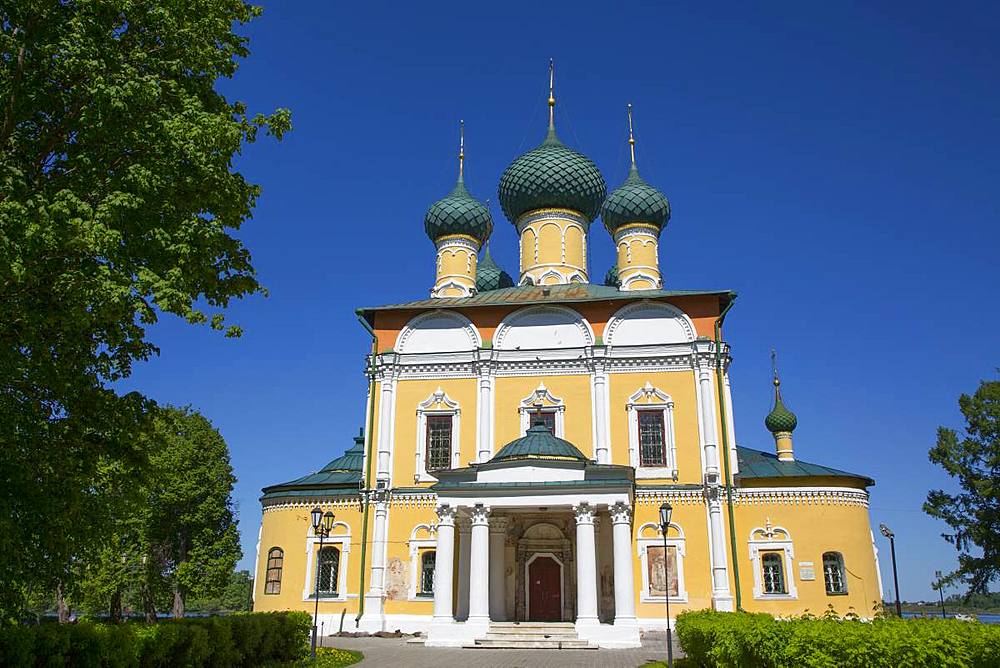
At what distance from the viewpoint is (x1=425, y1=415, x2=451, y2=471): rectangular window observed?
21.8m

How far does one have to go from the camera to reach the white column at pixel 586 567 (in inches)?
674

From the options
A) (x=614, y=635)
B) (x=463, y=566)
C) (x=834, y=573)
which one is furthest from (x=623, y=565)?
(x=834, y=573)

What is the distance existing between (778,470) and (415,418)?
395 inches

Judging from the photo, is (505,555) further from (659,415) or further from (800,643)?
(800,643)

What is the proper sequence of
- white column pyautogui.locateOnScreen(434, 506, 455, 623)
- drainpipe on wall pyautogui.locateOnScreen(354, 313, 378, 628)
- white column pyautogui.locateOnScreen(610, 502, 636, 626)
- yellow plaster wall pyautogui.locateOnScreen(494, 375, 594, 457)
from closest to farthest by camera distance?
white column pyautogui.locateOnScreen(610, 502, 636, 626)
white column pyautogui.locateOnScreen(434, 506, 455, 623)
drainpipe on wall pyautogui.locateOnScreen(354, 313, 378, 628)
yellow plaster wall pyautogui.locateOnScreen(494, 375, 594, 457)

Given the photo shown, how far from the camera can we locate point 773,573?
19.7 m

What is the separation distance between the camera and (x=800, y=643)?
22.9ft

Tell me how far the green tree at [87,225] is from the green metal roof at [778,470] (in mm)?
16000

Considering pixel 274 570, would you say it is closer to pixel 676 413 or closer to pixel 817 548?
pixel 676 413

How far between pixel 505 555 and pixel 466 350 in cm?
589

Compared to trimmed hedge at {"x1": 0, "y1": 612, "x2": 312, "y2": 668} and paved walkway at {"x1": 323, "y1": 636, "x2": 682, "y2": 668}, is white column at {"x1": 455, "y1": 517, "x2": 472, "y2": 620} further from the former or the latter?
trimmed hedge at {"x1": 0, "y1": 612, "x2": 312, "y2": 668}

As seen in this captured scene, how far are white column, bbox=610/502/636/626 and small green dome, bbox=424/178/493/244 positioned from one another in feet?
41.4

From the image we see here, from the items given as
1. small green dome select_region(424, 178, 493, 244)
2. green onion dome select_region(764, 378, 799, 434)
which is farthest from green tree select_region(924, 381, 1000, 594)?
small green dome select_region(424, 178, 493, 244)

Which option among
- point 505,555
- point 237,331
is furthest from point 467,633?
point 237,331
